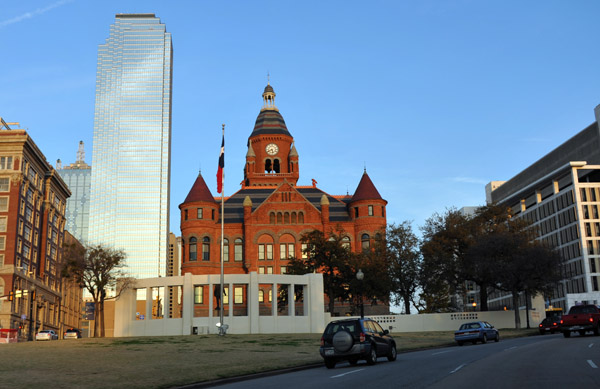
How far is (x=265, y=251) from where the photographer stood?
84938mm

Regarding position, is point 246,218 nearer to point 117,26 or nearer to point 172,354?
point 172,354

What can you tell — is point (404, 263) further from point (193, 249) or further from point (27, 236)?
point (27, 236)

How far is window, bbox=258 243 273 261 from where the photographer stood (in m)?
84.6

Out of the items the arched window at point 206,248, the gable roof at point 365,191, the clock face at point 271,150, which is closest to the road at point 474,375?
the arched window at point 206,248

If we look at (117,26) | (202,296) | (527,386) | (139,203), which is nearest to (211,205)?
(202,296)

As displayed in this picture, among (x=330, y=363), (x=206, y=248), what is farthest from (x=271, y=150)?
(x=330, y=363)

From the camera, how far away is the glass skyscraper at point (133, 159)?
187 m

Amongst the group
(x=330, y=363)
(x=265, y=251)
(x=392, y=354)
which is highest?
(x=265, y=251)

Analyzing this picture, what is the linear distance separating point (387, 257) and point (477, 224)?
985 cm

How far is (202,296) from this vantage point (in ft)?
262

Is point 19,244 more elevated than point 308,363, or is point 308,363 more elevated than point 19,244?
point 19,244

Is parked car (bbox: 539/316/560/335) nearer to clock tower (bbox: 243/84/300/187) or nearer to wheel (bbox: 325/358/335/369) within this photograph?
wheel (bbox: 325/358/335/369)

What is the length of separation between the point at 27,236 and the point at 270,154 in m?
40.9

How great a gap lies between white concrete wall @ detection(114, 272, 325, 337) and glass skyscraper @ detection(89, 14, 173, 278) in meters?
135
